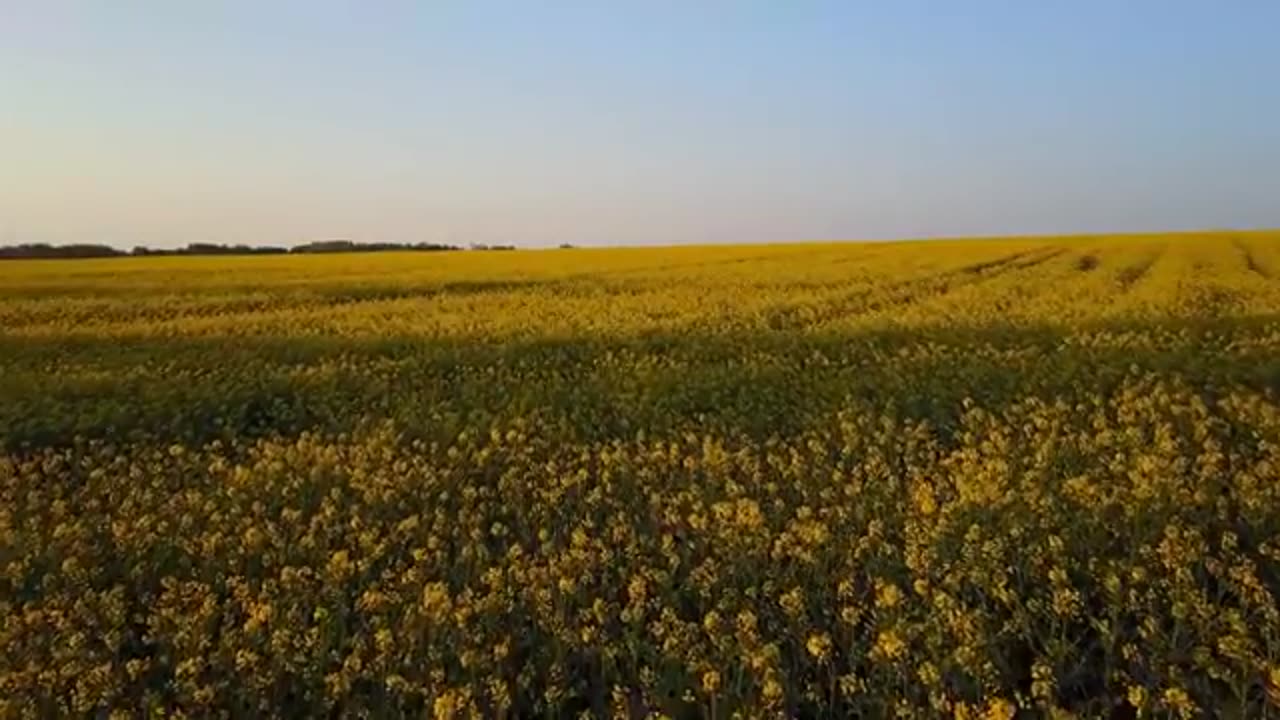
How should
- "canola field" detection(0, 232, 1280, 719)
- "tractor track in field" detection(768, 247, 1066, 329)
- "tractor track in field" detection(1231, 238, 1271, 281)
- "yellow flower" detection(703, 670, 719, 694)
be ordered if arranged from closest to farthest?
"yellow flower" detection(703, 670, 719, 694) → "canola field" detection(0, 232, 1280, 719) → "tractor track in field" detection(768, 247, 1066, 329) → "tractor track in field" detection(1231, 238, 1271, 281)

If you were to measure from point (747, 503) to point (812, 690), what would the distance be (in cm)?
199

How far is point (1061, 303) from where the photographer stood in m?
19.3

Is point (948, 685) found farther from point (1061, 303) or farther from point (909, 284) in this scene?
point (909, 284)

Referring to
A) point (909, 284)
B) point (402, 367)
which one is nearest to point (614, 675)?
point (402, 367)

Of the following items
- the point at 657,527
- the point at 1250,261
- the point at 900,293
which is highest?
the point at 1250,261

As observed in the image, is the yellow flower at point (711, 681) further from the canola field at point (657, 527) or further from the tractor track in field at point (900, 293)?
the tractor track in field at point (900, 293)

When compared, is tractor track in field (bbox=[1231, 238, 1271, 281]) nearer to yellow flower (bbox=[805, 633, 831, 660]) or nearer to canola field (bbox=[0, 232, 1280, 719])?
canola field (bbox=[0, 232, 1280, 719])

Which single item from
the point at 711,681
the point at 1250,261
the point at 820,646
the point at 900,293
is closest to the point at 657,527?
the point at 820,646

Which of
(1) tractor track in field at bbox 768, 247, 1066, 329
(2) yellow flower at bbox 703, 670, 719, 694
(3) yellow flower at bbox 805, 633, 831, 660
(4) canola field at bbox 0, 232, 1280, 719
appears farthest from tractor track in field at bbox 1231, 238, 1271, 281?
(2) yellow flower at bbox 703, 670, 719, 694

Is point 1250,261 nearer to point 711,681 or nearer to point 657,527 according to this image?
point 657,527

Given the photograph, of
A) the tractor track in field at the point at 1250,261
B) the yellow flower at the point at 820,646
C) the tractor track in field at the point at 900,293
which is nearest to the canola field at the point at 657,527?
the yellow flower at the point at 820,646

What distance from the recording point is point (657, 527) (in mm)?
6898

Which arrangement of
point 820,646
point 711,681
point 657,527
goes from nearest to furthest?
point 711,681 → point 820,646 → point 657,527

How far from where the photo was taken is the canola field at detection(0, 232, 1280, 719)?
4797 mm
